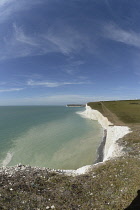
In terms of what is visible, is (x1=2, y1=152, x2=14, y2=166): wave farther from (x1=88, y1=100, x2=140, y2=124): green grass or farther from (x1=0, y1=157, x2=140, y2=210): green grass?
(x1=88, y1=100, x2=140, y2=124): green grass

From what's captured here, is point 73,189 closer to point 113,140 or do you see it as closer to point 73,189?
point 73,189

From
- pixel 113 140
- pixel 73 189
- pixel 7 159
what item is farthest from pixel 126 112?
pixel 73 189

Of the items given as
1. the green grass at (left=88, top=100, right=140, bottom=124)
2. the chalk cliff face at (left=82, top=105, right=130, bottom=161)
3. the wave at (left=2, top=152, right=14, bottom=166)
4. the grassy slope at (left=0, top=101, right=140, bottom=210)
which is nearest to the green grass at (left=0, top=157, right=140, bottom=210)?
the grassy slope at (left=0, top=101, right=140, bottom=210)

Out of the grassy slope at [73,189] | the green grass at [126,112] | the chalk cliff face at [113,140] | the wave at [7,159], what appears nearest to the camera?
the grassy slope at [73,189]

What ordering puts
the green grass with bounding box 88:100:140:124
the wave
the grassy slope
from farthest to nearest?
the green grass with bounding box 88:100:140:124 < the wave < the grassy slope

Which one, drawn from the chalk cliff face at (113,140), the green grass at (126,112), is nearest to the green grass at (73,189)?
the chalk cliff face at (113,140)

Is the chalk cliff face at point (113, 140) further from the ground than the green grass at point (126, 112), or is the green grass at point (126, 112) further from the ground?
the green grass at point (126, 112)

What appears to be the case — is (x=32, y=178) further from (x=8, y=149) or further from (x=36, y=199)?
(x=8, y=149)

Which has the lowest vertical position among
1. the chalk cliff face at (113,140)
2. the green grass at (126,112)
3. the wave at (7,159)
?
the wave at (7,159)

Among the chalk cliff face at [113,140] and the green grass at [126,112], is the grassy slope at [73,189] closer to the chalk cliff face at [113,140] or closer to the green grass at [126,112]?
the chalk cliff face at [113,140]

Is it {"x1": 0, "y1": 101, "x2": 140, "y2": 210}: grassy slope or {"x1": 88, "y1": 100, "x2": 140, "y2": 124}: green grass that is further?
{"x1": 88, "y1": 100, "x2": 140, "y2": 124}: green grass
